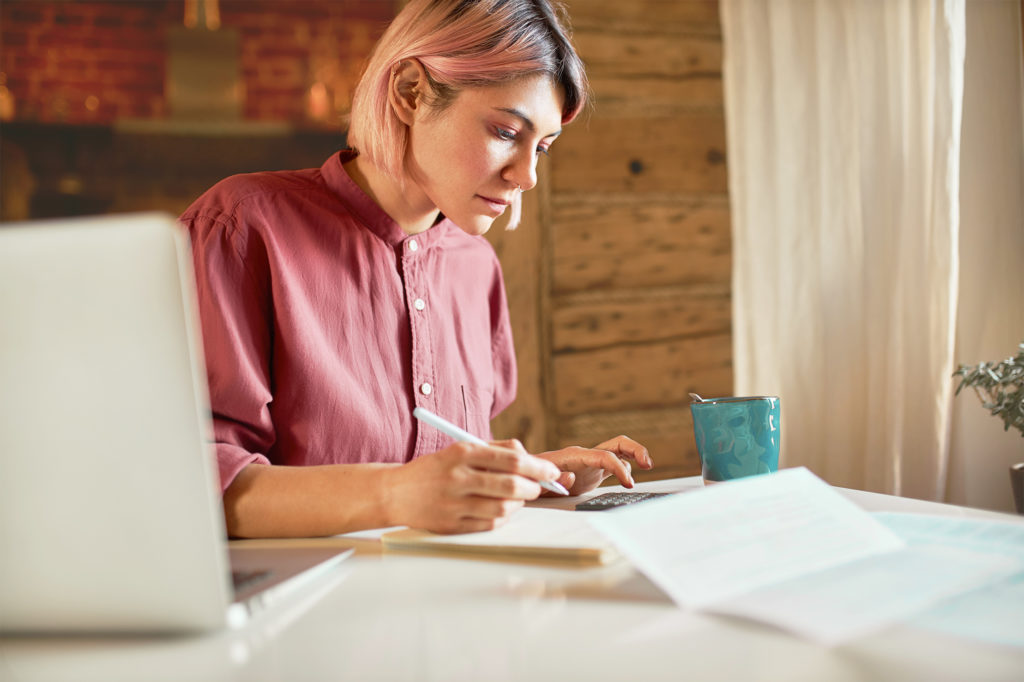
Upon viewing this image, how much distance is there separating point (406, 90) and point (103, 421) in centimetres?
88

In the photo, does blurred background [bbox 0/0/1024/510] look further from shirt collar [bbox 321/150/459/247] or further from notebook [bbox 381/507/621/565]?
notebook [bbox 381/507/621/565]

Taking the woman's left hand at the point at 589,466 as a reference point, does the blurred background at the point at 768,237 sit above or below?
above

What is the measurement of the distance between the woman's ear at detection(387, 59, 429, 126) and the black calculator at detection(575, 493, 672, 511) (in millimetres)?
626

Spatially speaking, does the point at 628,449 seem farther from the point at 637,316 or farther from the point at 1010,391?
the point at 637,316

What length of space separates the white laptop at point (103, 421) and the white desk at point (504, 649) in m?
0.04

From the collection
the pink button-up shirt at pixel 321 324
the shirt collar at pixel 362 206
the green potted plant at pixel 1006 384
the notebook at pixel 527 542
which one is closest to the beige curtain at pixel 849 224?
the green potted plant at pixel 1006 384

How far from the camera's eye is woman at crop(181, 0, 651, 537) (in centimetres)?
106

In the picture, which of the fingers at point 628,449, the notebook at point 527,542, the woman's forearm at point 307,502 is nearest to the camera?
the notebook at point 527,542

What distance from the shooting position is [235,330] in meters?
1.01

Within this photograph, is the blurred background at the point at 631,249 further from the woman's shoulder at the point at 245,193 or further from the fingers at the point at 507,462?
the fingers at the point at 507,462

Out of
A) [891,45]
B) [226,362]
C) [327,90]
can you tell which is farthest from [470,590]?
[327,90]

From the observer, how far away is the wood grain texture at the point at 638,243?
90.0 inches

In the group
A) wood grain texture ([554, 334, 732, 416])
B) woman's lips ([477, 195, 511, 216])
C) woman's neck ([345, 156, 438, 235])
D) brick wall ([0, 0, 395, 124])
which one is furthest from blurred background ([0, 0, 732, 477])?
brick wall ([0, 0, 395, 124])

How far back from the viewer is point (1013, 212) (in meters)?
1.80
